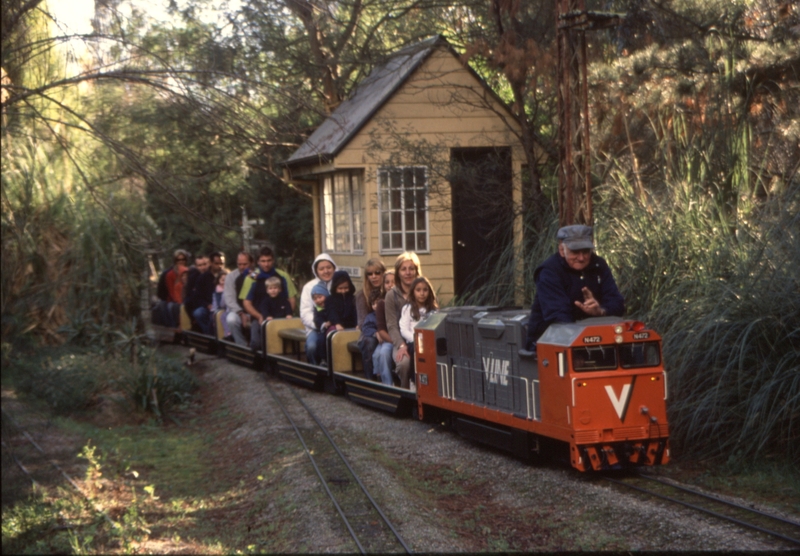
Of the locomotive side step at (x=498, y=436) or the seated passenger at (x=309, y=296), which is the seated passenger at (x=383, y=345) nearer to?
the locomotive side step at (x=498, y=436)

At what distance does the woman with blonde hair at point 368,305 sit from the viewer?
1215 cm

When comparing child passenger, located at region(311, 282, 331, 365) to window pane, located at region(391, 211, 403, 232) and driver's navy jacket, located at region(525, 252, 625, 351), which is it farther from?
driver's navy jacket, located at region(525, 252, 625, 351)

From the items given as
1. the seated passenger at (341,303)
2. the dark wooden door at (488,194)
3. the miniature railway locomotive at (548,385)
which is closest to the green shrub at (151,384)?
the seated passenger at (341,303)

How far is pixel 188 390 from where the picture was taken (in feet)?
47.2

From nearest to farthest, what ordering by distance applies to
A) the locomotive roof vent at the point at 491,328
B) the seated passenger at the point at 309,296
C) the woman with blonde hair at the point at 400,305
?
the locomotive roof vent at the point at 491,328
the woman with blonde hair at the point at 400,305
the seated passenger at the point at 309,296

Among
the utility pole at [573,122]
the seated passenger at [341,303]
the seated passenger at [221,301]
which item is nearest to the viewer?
the utility pole at [573,122]

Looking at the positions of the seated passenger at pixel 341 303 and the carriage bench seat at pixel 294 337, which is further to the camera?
the carriage bench seat at pixel 294 337

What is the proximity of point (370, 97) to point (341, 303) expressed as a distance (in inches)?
261

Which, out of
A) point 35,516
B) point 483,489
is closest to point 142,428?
point 35,516

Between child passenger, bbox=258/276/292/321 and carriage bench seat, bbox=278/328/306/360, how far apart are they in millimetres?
484

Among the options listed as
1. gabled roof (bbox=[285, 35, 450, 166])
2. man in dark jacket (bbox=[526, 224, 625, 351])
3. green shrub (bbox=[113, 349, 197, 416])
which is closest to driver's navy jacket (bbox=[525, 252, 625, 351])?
man in dark jacket (bbox=[526, 224, 625, 351])

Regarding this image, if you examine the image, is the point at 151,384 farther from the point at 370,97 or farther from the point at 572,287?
the point at 370,97

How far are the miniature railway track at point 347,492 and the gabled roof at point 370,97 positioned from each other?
22.9 feet

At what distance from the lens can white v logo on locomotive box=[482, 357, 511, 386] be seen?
8828 millimetres
